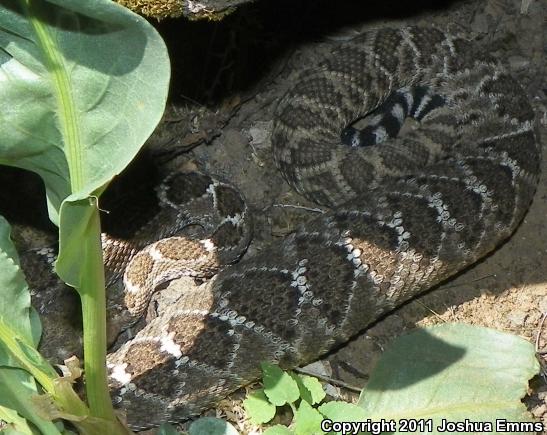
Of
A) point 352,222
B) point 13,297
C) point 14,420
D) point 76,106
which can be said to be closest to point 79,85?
point 76,106

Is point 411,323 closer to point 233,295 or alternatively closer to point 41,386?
point 233,295

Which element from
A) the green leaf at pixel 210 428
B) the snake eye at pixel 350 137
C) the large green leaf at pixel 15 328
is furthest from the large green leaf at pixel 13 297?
the snake eye at pixel 350 137

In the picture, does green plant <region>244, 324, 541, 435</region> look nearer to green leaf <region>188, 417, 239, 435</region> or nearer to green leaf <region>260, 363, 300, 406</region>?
green leaf <region>260, 363, 300, 406</region>

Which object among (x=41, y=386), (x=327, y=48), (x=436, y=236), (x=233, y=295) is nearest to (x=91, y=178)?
(x=41, y=386)

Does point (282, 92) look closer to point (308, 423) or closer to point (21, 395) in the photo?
point (308, 423)

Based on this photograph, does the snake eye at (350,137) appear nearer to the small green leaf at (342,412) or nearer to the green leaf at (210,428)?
the small green leaf at (342,412)
